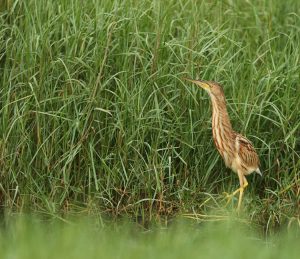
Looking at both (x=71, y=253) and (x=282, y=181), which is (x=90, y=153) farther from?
(x=71, y=253)

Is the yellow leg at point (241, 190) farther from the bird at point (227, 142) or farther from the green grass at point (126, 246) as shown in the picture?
the green grass at point (126, 246)

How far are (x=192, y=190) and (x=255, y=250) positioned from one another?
2.59 meters

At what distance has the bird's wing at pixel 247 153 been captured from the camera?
321 inches

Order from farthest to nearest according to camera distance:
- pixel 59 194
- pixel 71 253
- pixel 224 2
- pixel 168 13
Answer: pixel 224 2, pixel 168 13, pixel 59 194, pixel 71 253

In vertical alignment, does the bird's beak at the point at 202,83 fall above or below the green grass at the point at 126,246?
above

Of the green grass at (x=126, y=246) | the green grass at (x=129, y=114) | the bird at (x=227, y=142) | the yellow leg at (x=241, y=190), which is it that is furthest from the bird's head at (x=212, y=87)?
the green grass at (x=126, y=246)

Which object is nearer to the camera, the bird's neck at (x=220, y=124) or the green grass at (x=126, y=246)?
the green grass at (x=126, y=246)

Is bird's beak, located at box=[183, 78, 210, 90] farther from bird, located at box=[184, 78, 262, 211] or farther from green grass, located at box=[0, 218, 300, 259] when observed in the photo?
green grass, located at box=[0, 218, 300, 259]

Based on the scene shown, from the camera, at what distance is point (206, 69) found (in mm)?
8750

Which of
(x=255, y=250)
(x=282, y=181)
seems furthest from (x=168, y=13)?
(x=255, y=250)

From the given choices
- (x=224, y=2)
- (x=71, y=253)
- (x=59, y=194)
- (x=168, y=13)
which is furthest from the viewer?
(x=224, y=2)

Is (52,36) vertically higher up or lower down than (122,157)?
higher up

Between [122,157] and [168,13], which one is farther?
[168,13]

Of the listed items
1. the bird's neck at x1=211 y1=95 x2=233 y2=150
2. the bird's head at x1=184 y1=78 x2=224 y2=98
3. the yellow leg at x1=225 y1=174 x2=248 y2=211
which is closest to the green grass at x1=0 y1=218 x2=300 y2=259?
the yellow leg at x1=225 y1=174 x2=248 y2=211
